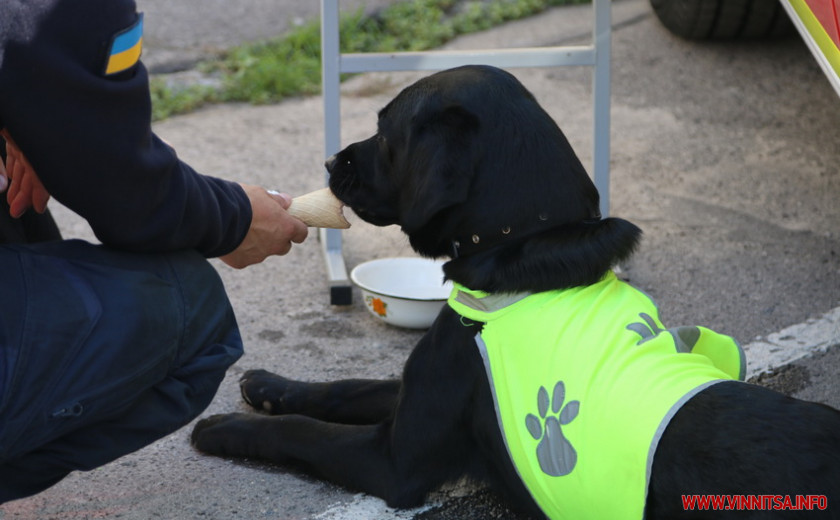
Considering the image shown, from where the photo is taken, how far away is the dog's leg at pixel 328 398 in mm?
2600

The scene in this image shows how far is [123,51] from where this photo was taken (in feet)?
5.91

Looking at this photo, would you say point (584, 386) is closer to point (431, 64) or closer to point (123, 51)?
point (123, 51)

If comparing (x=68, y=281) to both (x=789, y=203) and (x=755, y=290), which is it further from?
(x=789, y=203)

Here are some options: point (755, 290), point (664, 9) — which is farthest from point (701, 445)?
point (664, 9)

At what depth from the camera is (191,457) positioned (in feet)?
8.28

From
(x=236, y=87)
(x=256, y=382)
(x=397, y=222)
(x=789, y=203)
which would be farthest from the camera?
(x=236, y=87)

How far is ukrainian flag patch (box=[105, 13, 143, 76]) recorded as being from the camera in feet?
5.84

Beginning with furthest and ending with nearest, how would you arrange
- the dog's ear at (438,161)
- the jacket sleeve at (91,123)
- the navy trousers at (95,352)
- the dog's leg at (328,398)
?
the dog's leg at (328,398)
the dog's ear at (438,161)
the navy trousers at (95,352)
the jacket sleeve at (91,123)

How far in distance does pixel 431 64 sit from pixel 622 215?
998mm

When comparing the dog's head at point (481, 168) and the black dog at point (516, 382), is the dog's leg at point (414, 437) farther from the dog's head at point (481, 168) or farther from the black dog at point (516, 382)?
the dog's head at point (481, 168)

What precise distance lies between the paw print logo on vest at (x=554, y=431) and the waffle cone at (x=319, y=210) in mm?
739

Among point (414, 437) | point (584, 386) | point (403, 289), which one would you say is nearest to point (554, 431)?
point (584, 386)

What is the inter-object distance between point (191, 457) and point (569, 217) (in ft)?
3.55

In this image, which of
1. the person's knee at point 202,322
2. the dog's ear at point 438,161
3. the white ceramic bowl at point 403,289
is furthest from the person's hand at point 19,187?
the white ceramic bowl at point 403,289
